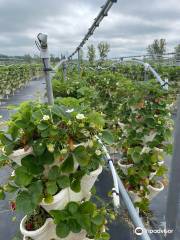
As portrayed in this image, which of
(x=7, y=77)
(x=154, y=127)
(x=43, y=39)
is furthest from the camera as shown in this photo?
(x=7, y=77)

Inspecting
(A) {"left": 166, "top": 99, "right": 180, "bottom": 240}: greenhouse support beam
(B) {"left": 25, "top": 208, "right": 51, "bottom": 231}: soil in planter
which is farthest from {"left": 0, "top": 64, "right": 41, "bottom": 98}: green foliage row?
(B) {"left": 25, "top": 208, "right": 51, "bottom": 231}: soil in planter

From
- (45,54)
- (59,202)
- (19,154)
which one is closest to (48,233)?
(59,202)

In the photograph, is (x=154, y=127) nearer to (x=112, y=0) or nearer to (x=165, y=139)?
(x=165, y=139)

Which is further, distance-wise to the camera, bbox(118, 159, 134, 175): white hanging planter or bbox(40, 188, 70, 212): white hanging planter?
bbox(118, 159, 134, 175): white hanging planter

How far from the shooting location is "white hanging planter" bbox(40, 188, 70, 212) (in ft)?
2.69

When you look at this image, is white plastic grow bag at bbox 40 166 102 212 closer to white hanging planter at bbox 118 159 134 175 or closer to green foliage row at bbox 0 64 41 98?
white hanging planter at bbox 118 159 134 175

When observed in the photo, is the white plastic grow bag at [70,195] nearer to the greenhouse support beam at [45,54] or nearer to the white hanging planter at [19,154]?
the white hanging planter at [19,154]

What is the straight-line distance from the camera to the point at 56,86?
2160 millimetres

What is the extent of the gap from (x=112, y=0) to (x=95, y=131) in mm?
838

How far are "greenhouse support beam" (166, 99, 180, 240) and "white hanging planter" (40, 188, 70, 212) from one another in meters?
0.59

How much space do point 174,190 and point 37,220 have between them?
715 mm

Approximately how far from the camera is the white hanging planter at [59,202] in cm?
82

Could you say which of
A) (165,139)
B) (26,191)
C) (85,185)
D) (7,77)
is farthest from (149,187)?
(7,77)

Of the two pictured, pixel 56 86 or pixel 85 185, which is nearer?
pixel 85 185
